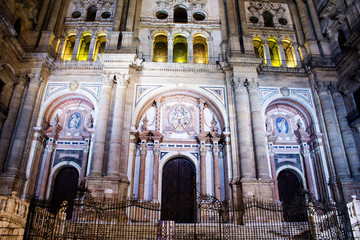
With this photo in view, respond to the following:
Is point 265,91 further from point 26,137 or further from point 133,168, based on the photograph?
point 26,137

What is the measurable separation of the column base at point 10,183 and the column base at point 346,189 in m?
16.5

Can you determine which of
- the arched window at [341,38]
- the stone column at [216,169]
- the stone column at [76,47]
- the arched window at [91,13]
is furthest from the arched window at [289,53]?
the stone column at [76,47]

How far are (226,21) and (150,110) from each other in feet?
28.0

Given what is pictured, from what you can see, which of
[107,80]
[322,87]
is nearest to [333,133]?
[322,87]

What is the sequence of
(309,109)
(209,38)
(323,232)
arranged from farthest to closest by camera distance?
(209,38) → (309,109) → (323,232)

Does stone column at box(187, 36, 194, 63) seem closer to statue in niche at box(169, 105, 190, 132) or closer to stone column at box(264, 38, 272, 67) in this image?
statue in niche at box(169, 105, 190, 132)

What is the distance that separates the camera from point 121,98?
15797mm

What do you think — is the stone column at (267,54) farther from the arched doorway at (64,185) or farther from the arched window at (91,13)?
the arched doorway at (64,185)

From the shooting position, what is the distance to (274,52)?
2062 centimetres

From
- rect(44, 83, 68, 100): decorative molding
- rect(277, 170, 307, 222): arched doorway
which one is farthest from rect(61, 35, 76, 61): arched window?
rect(277, 170, 307, 222): arched doorway

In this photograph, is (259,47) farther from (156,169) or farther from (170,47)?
(156,169)

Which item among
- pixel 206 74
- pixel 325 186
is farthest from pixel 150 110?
pixel 325 186

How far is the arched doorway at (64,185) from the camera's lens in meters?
16.5

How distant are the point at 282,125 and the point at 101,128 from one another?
11676 millimetres
